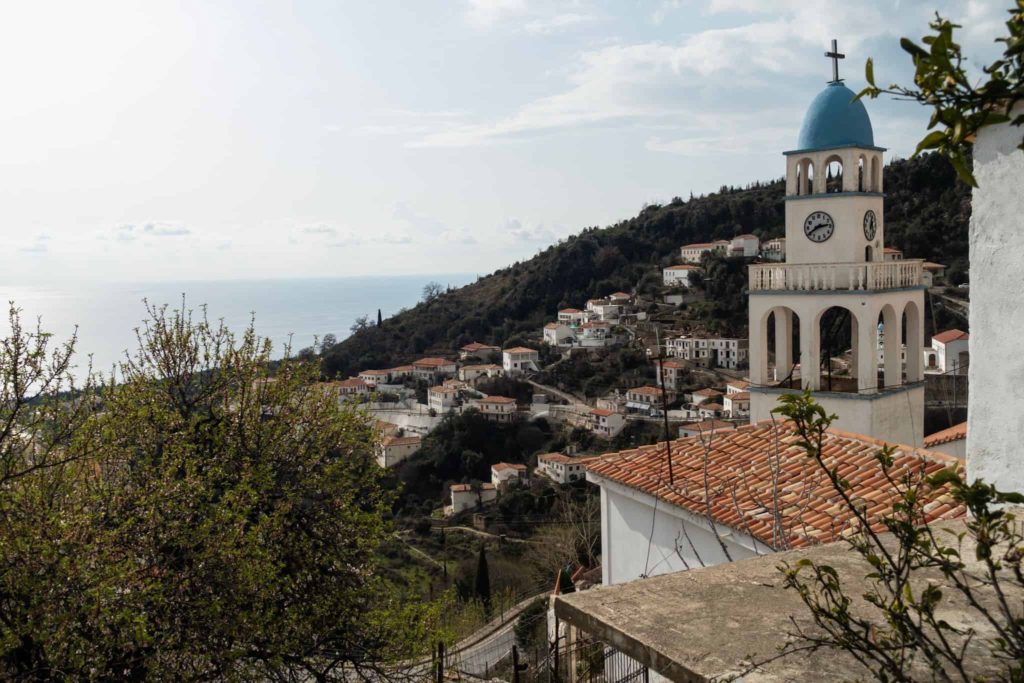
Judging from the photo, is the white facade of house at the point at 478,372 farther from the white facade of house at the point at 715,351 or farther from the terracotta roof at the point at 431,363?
the white facade of house at the point at 715,351

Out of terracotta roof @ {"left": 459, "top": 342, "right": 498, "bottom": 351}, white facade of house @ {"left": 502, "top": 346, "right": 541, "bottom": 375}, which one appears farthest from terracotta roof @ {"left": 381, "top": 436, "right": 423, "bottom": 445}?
terracotta roof @ {"left": 459, "top": 342, "right": 498, "bottom": 351}

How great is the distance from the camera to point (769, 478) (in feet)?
23.3

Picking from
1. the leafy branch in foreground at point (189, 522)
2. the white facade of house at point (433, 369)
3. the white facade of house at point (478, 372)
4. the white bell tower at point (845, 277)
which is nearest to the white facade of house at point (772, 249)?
the white facade of house at point (478, 372)

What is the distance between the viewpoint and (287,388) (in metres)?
11.2

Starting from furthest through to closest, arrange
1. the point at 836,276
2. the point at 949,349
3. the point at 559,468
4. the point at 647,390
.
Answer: the point at 647,390 < the point at 559,468 < the point at 949,349 < the point at 836,276

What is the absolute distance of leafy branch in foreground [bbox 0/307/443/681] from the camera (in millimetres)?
6836

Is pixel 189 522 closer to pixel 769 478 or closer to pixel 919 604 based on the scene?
pixel 769 478

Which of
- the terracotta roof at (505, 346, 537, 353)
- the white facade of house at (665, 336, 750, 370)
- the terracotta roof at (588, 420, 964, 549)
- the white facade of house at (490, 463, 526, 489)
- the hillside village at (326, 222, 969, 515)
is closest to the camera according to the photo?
the terracotta roof at (588, 420, 964, 549)

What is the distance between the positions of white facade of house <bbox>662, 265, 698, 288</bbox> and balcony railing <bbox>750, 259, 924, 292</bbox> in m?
69.8

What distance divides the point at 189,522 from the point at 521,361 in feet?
228

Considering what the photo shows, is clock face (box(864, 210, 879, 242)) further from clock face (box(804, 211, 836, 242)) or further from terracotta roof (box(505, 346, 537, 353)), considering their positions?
terracotta roof (box(505, 346, 537, 353))

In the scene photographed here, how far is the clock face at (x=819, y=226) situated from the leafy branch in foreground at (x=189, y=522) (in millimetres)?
6738

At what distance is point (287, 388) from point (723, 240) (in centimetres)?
8389

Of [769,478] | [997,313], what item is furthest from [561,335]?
[997,313]
